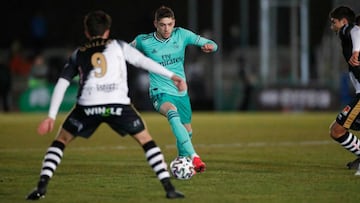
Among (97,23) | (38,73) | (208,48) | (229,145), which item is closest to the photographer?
(97,23)

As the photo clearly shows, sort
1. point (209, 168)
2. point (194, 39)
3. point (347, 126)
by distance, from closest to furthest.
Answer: point (347, 126), point (194, 39), point (209, 168)

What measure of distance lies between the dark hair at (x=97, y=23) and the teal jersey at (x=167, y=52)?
3064 millimetres

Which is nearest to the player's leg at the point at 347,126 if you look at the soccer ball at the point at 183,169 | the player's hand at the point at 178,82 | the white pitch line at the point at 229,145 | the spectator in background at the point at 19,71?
the soccer ball at the point at 183,169

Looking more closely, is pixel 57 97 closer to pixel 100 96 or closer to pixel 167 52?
pixel 100 96

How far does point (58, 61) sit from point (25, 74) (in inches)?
66.7

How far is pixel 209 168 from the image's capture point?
45.2 feet

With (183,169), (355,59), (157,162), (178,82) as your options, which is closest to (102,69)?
Result: (178,82)

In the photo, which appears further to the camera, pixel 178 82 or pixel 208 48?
pixel 208 48

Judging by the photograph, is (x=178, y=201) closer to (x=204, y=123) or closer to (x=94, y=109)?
(x=94, y=109)

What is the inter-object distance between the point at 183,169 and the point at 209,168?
1543 millimetres

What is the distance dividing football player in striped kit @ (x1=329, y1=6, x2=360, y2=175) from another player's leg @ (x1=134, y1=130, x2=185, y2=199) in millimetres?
3285

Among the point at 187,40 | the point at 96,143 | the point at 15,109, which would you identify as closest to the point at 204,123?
the point at 96,143

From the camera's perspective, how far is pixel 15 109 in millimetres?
34656

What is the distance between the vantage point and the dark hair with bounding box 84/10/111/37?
10.0 meters
